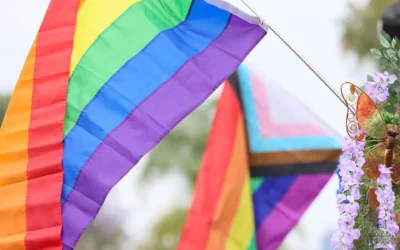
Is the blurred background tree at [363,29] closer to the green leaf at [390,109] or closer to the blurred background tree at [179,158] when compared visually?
the blurred background tree at [179,158]

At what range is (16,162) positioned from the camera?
7668 millimetres

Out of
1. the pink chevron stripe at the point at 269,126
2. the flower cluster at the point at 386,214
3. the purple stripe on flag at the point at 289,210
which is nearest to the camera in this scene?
the flower cluster at the point at 386,214

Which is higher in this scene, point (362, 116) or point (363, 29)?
point (362, 116)

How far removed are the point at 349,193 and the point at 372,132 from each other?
337 mm

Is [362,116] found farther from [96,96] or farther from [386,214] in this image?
[96,96]

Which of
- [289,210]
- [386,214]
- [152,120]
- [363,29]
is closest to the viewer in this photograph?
[386,214]

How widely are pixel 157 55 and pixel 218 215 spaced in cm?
Answer: 210

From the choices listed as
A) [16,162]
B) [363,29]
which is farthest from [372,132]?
[363,29]

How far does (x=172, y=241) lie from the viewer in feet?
93.7

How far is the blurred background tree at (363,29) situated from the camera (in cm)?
2016

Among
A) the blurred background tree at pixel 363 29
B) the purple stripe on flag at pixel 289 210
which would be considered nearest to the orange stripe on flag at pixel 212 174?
the purple stripe on flag at pixel 289 210

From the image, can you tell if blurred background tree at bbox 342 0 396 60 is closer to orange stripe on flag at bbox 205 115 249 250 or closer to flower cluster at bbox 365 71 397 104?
orange stripe on flag at bbox 205 115 249 250

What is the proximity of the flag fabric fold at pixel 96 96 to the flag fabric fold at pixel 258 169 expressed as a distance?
1.93 m

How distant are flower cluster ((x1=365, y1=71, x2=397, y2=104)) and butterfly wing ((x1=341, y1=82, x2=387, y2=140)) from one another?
1.9 inches
